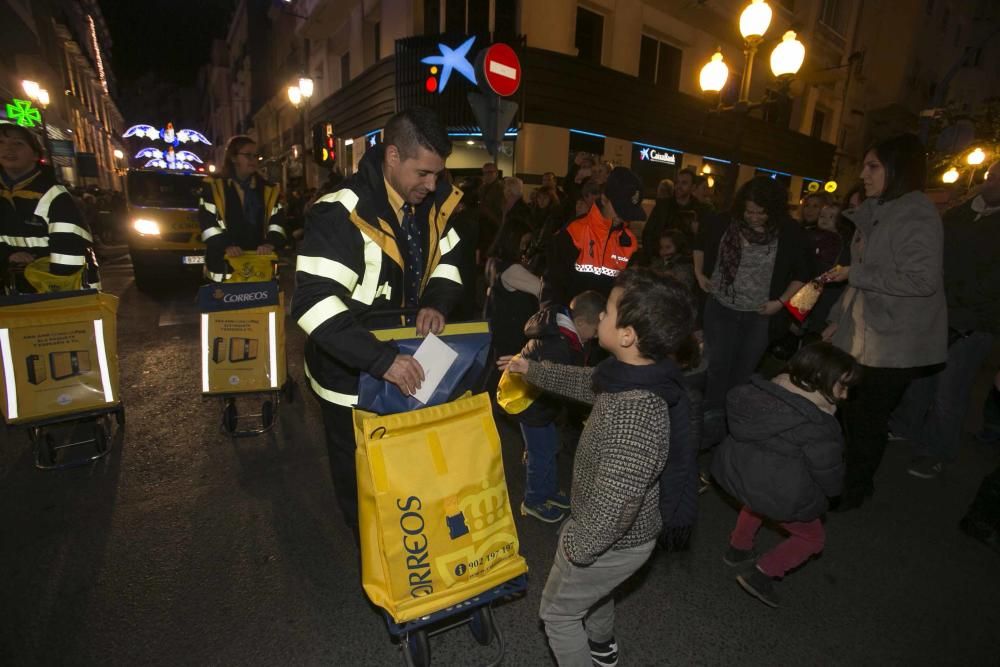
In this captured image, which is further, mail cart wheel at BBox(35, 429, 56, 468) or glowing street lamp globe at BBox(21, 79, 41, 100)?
glowing street lamp globe at BBox(21, 79, 41, 100)

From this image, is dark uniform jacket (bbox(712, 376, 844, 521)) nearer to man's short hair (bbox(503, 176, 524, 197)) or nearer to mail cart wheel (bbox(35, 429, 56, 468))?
mail cart wheel (bbox(35, 429, 56, 468))

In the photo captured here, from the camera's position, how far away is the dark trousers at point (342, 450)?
2211 millimetres

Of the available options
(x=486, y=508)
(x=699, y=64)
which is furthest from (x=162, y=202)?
(x=699, y=64)

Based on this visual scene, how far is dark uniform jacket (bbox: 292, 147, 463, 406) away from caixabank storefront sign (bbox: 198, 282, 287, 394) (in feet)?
6.84

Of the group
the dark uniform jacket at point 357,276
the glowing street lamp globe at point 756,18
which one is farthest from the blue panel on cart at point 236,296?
the glowing street lamp globe at point 756,18

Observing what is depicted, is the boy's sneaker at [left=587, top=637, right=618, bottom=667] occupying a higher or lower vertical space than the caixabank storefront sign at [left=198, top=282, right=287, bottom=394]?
lower

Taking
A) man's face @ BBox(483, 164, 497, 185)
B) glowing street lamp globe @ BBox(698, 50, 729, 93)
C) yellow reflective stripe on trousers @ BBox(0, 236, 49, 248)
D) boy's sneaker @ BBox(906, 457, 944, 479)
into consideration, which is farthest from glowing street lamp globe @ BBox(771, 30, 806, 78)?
yellow reflective stripe on trousers @ BBox(0, 236, 49, 248)

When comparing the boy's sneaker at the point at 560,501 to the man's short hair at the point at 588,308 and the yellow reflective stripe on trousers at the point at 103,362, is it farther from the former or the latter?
the yellow reflective stripe on trousers at the point at 103,362

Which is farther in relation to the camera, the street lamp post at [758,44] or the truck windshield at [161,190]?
the truck windshield at [161,190]

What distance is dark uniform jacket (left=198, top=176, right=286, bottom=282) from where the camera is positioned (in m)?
4.57

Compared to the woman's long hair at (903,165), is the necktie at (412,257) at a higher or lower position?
lower

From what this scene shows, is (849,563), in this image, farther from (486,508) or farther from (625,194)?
(625,194)

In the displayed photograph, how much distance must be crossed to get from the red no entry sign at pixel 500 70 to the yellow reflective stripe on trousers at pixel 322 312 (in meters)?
4.64

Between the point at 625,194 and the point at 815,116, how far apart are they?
85.0 ft
